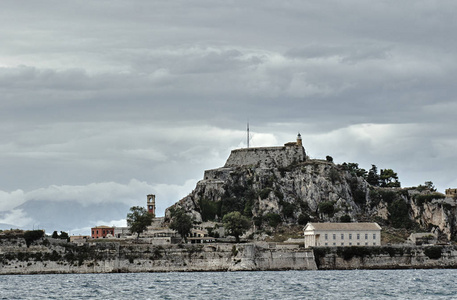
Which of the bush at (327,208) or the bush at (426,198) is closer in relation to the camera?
the bush at (327,208)

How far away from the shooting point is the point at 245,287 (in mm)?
102000

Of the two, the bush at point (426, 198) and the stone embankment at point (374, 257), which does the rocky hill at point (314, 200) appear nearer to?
the bush at point (426, 198)

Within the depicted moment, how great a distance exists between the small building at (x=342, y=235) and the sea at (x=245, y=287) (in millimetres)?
25660

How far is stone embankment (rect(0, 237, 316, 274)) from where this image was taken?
14188 centimetres

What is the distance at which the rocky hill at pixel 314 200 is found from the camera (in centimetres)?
18050

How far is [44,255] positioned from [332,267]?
44114mm

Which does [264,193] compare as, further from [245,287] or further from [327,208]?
[245,287]


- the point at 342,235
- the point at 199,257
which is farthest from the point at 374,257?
the point at 199,257

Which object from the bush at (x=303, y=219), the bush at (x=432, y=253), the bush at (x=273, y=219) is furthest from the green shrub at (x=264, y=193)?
the bush at (x=432, y=253)

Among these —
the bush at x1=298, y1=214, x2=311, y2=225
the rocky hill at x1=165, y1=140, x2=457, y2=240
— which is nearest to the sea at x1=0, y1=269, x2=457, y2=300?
the bush at x1=298, y1=214, x2=311, y2=225

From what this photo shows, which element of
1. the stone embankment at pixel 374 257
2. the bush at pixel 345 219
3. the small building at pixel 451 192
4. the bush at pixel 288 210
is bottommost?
the stone embankment at pixel 374 257

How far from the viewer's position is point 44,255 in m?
142

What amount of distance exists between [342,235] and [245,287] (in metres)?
54.2

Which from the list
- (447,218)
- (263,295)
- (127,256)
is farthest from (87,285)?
(447,218)
